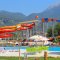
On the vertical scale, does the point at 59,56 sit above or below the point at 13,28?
below

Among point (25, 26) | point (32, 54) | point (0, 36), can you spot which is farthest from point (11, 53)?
point (25, 26)

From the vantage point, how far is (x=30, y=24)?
60.2 meters

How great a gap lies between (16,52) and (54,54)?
4093mm

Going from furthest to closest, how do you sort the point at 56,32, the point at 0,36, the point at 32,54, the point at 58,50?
the point at 56,32, the point at 0,36, the point at 58,50, the point at 32,54

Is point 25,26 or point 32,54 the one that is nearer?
point 32,54

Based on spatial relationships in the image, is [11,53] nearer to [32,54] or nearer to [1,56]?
[1,56]

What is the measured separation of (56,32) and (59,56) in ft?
217

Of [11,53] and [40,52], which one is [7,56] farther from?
[40,52]

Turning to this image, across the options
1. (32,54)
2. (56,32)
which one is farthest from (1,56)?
(56,32)

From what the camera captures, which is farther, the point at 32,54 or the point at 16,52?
the point at 16,52

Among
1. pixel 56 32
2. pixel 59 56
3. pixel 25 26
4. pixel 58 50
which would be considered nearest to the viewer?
pixel 59 56

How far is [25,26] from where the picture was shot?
5784 cm

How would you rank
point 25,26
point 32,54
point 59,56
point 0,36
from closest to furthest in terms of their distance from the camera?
1. point 32,54
2. point 59,56
3. point 0,36
4. point 25,26

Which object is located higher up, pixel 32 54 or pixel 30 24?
pixel 30 24
